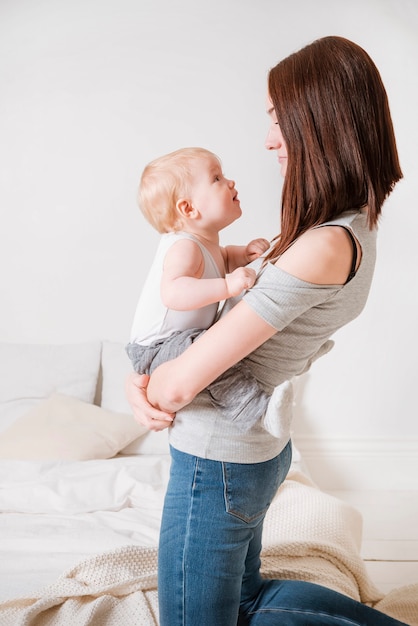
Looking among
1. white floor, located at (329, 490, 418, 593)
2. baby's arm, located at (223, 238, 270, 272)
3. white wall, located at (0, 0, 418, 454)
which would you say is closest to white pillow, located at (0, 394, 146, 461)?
white wall, located at (0, 0, 418, 454)

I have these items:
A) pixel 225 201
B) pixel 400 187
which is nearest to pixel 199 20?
pixel 400 187

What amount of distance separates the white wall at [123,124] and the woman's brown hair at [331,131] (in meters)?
2.22

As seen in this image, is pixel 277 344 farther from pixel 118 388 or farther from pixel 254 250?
pixel 118 388

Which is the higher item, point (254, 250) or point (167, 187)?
point (167, 187)

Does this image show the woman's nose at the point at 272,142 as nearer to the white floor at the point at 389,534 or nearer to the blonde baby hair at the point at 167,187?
the blonde baby hair at the point at 167,187

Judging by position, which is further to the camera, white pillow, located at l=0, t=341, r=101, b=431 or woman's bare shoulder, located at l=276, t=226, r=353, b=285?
white pillow, located at l=0, t=341, r=101, b=431

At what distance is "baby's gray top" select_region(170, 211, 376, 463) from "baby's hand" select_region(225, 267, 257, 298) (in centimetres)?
2

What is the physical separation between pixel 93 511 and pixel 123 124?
6.41ft

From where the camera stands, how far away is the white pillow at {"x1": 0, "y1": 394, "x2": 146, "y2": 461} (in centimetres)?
264

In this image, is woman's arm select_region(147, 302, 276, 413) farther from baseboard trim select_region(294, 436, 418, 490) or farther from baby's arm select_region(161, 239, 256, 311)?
baseboard trim select_region(294, 436, 418, 490)

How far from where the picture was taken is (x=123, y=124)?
3381 mm

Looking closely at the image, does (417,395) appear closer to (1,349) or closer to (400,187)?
(400,187)

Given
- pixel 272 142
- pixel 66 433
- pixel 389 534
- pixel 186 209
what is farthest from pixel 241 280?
pixel 389 534

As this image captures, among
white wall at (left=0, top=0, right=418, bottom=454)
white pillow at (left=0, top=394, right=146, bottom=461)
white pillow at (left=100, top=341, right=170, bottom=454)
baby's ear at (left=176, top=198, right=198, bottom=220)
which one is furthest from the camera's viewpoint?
white wall at (left=0, top=0, right=418, bottom=454)
